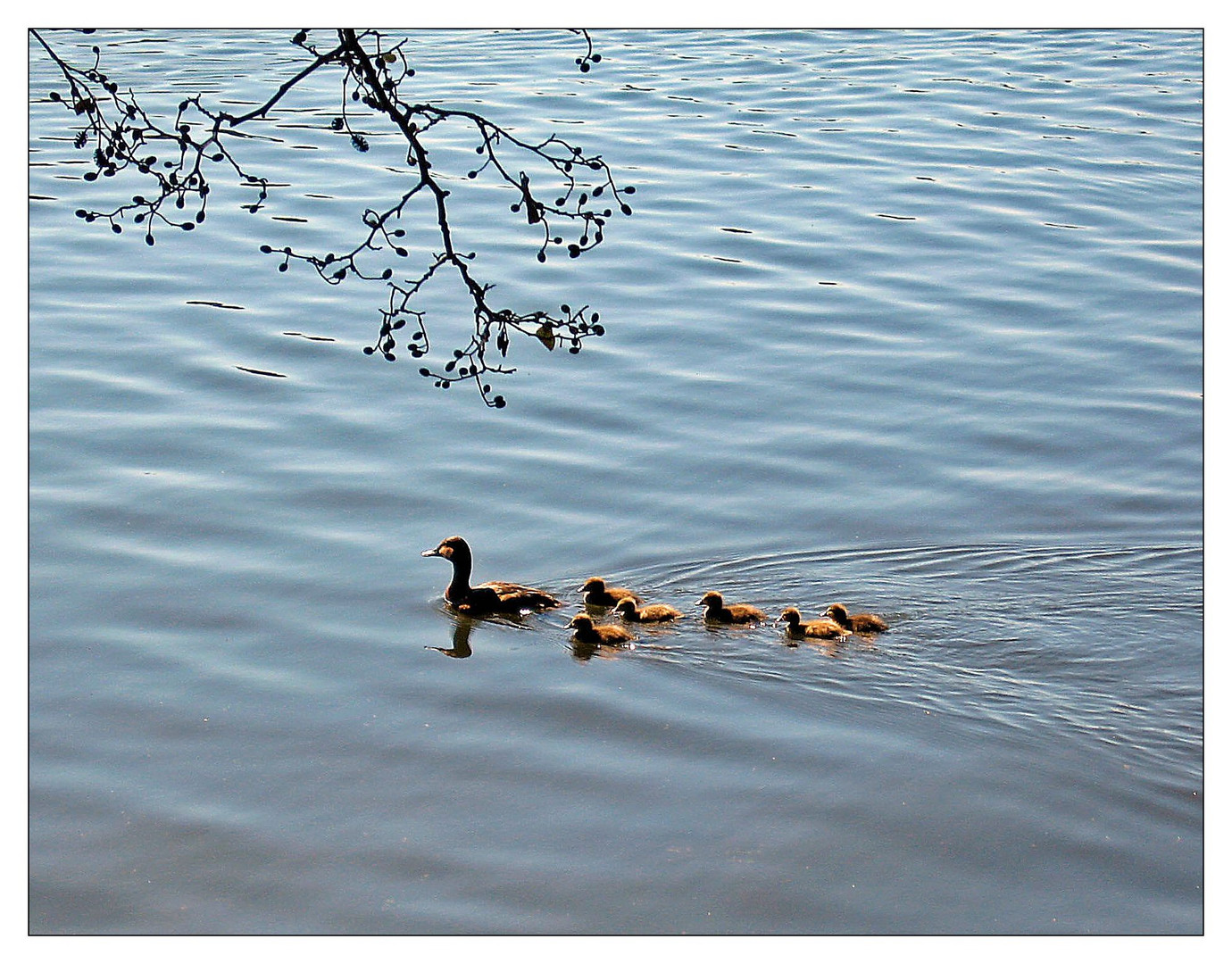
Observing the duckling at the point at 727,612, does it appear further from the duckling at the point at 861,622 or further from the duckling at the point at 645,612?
the duckling at the point at 861,622

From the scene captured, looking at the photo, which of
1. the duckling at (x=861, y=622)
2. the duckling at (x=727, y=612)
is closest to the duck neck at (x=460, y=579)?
the duckling at (x=727, y=612)

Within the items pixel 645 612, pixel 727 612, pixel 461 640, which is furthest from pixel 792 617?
pixel 461 640

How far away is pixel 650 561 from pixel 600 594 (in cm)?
78

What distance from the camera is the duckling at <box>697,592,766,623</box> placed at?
9.53m

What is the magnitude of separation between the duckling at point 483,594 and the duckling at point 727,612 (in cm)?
90

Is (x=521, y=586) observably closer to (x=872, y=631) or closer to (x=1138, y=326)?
(x=872, y=631)

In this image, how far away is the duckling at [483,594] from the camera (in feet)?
31.9

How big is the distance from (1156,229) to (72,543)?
11877 mm

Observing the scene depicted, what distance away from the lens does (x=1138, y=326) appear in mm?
14664

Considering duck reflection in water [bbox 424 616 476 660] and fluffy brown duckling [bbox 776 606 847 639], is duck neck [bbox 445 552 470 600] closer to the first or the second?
duck reflection in water [bbox 424 616 476 660]

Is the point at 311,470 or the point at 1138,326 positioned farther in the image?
the point at 1138,326

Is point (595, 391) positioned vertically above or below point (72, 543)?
above

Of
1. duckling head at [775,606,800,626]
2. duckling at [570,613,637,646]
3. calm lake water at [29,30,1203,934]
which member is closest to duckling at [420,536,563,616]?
calm lake water at [29,30,1203,934]

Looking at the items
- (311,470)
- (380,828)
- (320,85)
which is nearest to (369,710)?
(380,828)
